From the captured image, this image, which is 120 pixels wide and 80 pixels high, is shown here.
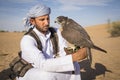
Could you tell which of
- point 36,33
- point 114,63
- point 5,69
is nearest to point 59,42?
point 36,33

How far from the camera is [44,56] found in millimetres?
4414

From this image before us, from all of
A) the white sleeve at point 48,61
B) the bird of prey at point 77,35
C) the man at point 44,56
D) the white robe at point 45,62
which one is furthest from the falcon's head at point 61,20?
the white sleeve at point 48,61

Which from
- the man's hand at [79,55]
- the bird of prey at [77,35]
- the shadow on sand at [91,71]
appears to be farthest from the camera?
the shadow on sand at [91,71]

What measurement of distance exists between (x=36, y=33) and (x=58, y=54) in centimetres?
66

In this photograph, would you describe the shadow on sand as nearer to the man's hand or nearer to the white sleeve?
the white sleeve

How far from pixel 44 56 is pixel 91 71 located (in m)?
4.86

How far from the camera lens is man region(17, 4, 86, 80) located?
3996 millimetres

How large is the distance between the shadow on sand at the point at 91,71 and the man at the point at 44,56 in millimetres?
3192

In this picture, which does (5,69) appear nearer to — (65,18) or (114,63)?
(114,63)

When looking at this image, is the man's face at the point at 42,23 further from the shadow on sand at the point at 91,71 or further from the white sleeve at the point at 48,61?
the shadow on sand at the point at 91,71

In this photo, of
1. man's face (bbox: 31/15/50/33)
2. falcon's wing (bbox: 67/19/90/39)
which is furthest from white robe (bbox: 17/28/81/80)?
falcon's wing (bbox: 67/19/90/39)

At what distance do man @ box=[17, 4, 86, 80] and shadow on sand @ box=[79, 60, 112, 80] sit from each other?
319 centimetres

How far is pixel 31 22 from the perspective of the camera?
4945mm

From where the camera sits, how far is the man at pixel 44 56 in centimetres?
400
